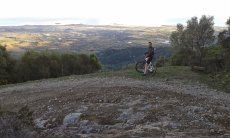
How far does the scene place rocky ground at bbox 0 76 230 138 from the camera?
17.9m

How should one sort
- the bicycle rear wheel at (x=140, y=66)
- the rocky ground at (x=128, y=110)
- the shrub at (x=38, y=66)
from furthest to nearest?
the shrub at (x=38, y=66) < the bicycle rear wheel at (x=140, y=66) < the rocky ground at (x=128, y=110)

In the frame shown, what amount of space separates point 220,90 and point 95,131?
11.6m

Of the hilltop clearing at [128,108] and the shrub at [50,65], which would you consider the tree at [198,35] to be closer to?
the shrub at [50,65]

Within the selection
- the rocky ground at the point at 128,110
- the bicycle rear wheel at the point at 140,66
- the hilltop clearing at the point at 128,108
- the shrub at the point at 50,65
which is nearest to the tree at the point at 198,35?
the shrub at the point at 50,65

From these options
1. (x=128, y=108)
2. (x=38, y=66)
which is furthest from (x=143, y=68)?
(x=38, y=66)

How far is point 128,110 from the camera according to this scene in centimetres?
2089

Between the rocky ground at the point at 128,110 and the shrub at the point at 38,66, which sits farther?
the shrub at the point at 38,66

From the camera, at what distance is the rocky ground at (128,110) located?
17.9 metres

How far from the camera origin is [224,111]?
20344mm

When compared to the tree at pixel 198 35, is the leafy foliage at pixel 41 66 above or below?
below

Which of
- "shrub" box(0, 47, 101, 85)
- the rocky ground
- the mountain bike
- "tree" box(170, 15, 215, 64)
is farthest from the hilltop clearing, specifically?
"shrub" box(0, 47, 101, 85)

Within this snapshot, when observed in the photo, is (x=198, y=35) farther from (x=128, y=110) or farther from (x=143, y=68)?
(x=128, y=110)

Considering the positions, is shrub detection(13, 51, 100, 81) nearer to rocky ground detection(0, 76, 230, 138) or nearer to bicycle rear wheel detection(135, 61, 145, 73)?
bicycle rear wheel detection(135, 61, 145, 73)

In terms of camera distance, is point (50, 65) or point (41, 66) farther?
point (50, 65)
